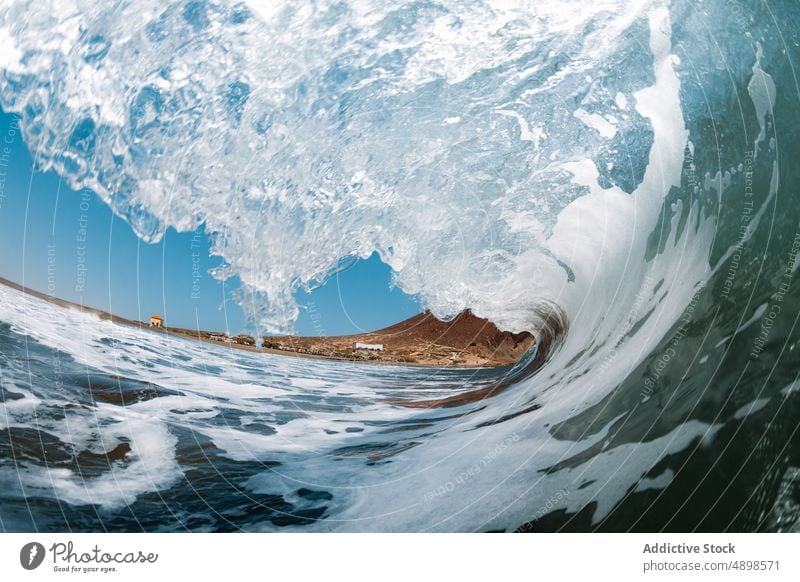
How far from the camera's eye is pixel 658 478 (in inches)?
161

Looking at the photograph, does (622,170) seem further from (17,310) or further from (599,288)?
(17,310)

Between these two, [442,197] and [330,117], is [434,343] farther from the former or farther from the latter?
[330,117]

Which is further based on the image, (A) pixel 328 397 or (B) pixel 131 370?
(A) pixel 328 397

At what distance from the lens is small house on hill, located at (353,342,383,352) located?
696 inches

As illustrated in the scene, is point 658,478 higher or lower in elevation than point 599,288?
lower

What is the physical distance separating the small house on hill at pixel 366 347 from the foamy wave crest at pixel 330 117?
28.4 ft

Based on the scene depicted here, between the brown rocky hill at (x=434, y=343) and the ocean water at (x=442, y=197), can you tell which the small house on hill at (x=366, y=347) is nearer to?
the brown rocky hill at (x=434, y=343)

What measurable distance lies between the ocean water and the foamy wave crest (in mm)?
32

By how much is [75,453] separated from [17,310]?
15.1 ft

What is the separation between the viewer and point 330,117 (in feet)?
22.1

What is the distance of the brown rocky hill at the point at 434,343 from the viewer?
15844 millimetres

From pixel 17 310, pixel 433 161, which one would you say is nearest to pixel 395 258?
pixel 433 161
